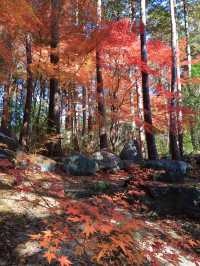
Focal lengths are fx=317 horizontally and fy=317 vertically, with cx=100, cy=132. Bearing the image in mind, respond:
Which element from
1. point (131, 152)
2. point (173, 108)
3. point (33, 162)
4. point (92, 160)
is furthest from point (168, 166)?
point (173, 108)

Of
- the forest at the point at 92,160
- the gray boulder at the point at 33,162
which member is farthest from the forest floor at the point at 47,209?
the gray boulder at the point at 33,162

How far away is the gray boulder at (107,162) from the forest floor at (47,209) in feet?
1.85

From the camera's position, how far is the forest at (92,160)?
179 inches

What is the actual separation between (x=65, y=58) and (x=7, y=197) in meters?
8.22

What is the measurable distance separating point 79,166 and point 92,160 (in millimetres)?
507

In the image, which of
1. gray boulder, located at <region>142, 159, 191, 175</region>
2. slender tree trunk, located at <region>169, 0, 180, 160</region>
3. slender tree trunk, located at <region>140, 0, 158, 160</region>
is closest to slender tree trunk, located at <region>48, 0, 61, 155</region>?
slender tree trunk, located at <region>140, 0, 158, 160</region>

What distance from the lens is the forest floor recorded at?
4297 millimetres

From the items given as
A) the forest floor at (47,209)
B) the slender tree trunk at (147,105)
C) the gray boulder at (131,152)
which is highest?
the slender tree trunk at (147,105)

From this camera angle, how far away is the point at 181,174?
9469mm

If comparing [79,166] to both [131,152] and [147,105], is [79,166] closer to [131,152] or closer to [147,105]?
[147,105]

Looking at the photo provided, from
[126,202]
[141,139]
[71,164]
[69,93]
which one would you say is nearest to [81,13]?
[69,93]

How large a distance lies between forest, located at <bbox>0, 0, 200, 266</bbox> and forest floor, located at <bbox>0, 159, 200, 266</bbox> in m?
0.02

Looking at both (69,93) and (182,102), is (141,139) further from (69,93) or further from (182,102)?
(69,93)

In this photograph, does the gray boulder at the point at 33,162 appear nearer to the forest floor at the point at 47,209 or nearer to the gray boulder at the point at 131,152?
the forest floor at the point at 47,209
